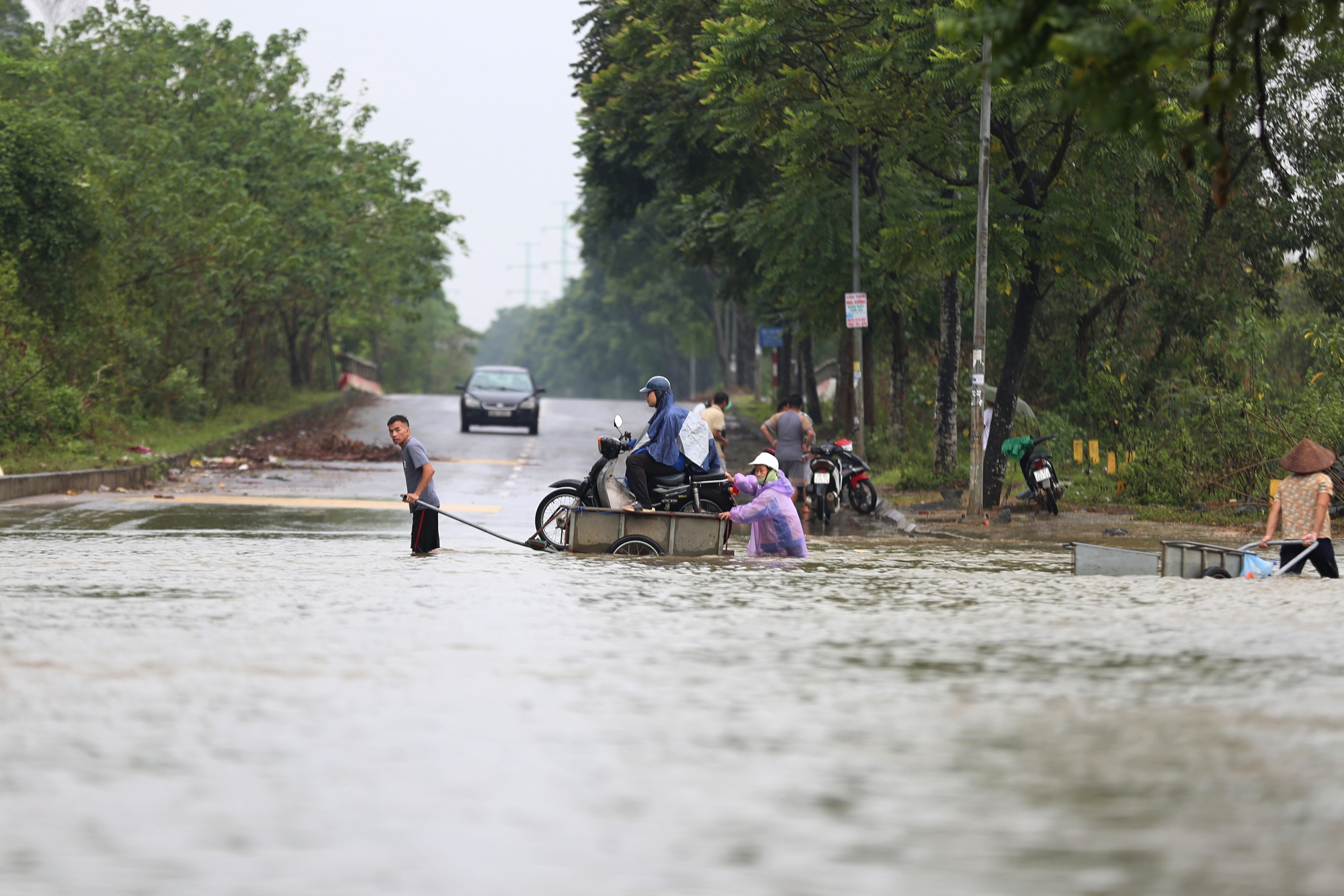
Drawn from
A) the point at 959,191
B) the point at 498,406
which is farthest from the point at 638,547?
the point at 498,406

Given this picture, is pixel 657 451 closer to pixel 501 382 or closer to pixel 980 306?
pixel 980 306

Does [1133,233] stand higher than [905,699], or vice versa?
[1133,233]

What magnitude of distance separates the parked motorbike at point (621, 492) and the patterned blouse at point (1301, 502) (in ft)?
16.5

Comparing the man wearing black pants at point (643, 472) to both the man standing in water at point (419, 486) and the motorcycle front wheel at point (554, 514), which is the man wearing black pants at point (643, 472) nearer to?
the motorcycle front wheel at point (554, 514)

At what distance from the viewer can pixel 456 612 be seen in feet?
33.4

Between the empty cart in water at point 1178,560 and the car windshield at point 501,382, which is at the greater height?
the car windshield at point 501,382

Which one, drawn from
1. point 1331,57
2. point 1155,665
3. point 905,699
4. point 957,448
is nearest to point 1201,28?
point 1331,57

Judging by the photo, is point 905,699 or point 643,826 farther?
point 905,699

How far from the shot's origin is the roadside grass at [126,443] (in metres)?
23.1

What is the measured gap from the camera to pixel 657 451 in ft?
48.8

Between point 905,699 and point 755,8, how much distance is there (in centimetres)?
1715

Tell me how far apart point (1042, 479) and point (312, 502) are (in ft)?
31.7

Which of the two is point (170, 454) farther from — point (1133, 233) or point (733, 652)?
point (733, 652)

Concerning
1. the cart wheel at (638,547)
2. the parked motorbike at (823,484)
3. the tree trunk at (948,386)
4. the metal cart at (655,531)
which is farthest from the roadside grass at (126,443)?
the tree trunk at (948,386)
